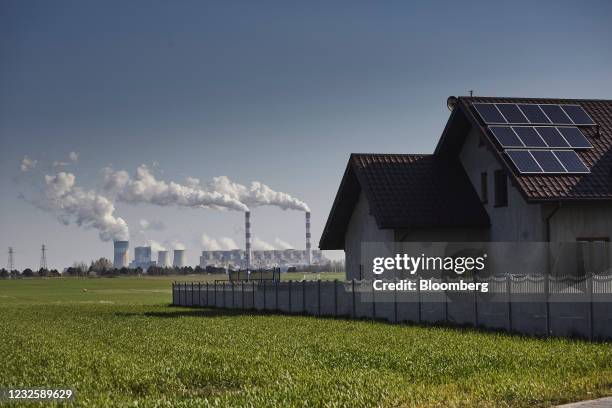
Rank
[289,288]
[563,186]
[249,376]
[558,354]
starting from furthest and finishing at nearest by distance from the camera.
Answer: [289,288]
[563,186]
[558,354]
[249,376]

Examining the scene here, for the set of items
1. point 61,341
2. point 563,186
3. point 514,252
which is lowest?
point 61,341

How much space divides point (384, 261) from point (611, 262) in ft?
29.9

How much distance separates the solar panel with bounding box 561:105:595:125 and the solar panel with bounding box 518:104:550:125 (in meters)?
1.09

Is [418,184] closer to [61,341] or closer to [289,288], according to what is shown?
[289,288]

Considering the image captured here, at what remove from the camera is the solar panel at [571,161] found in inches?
1310

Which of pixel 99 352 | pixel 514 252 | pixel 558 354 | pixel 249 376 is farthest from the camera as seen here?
pixel 514 252

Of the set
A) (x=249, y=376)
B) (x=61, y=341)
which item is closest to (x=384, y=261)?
(x=61, y=341)

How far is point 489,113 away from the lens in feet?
119

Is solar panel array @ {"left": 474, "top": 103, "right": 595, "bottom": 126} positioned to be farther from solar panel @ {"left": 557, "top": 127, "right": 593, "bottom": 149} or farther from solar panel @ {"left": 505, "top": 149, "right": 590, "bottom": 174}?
solar panel @ {"left": 505, "top": 149, "right": 590, "bottom": 174}

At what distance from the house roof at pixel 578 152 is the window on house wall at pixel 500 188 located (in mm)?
1886

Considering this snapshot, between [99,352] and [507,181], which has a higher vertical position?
[507,181]

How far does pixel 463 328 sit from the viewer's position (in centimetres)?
2850

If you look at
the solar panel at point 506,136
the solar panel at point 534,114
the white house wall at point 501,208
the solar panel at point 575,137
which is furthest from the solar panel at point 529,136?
the white house wall at point 501,208

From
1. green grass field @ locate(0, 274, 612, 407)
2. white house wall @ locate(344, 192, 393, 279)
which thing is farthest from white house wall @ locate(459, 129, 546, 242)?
green grass field @ locate(0, 274, 612, 407)
